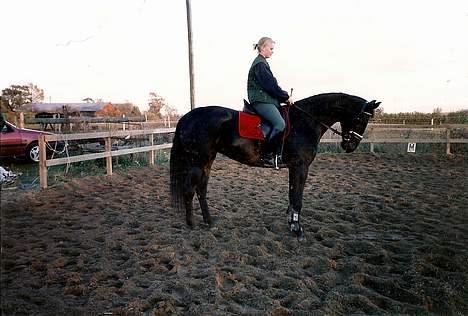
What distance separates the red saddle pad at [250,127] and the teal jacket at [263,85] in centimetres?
27

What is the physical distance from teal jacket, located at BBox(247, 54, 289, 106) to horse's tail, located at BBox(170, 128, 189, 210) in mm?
1193

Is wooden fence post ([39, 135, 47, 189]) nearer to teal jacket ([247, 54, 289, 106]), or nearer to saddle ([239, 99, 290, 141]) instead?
saddle ([239, 99, 290, 141])

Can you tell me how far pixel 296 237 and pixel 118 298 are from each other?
7.61ft

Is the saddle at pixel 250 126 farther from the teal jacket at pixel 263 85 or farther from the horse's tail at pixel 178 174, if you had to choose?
the horse's tail at pixel 178 174

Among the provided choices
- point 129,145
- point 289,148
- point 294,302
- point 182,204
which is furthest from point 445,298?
point 129,145

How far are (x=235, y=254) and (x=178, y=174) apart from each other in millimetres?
1469

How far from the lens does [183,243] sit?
4.22 meters

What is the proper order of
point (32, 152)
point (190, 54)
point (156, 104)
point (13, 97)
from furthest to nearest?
1. point (156, 104)
2. point (190, 54)
3. point (32, 152)
4. point (13, 97)

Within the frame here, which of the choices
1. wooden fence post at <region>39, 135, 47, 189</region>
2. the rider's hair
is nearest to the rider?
the rider's hair

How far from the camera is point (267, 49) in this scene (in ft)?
15.3

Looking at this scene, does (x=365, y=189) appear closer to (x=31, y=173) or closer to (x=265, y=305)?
(x=265, y=305)

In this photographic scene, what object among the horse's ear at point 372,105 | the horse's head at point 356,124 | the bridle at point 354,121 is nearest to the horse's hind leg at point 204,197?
the bridle at point 354,121

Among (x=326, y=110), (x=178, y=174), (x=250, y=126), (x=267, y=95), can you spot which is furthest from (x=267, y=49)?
(x=178, y=174)

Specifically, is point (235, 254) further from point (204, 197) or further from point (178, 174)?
point (178, 174)
